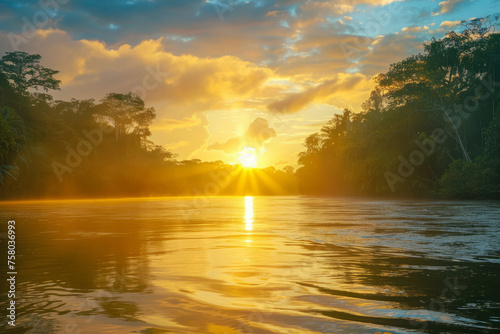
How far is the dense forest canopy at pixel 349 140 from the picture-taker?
35625 millimetres

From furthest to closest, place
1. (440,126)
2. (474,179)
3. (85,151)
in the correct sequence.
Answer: (85,151) → (440,126) → (474,179)

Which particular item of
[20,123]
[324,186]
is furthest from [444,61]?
[324,186]

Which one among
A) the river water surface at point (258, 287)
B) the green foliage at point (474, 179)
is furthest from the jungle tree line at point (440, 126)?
the river water surface at point (258, 287)

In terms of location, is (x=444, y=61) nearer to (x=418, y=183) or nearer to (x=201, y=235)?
(x=418, y=183)

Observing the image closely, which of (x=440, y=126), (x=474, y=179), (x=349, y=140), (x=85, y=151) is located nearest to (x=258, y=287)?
(x=474, y=179)

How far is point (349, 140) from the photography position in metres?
55.9

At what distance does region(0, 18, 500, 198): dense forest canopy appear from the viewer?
117 feet

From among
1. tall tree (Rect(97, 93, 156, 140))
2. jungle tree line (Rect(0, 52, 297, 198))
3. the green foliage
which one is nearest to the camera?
the green foliage

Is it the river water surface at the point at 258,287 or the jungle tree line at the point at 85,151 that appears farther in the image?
the jungle tree line at the point at 85,151

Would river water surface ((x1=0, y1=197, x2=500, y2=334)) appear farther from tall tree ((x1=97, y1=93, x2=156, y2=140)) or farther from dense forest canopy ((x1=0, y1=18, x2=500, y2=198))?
tall tree ((x1=97, y1=93, x2=156, y2=140))

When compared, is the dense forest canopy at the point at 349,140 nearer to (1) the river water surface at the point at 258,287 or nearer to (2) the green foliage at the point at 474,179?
(2) the green foliage at the point at 474,179

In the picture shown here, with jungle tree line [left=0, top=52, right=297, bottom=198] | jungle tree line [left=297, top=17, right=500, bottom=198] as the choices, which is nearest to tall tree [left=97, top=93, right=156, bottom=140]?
jungle tree line [left=0, top=52, right=297, bottom=198]

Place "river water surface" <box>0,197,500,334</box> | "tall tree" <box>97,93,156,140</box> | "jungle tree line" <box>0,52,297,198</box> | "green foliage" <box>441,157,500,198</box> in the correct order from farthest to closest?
Result: 1. "tall tree" <box>97,93,156,140</box>
2. "jungle tree line" <box>0,52,297,198</box>
3. "green foliage" <box>441,157,500,198</box>
4. "river water surface" <box>0,197,500,334</box>

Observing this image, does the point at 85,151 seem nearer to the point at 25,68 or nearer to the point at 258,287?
the point at 25,68
